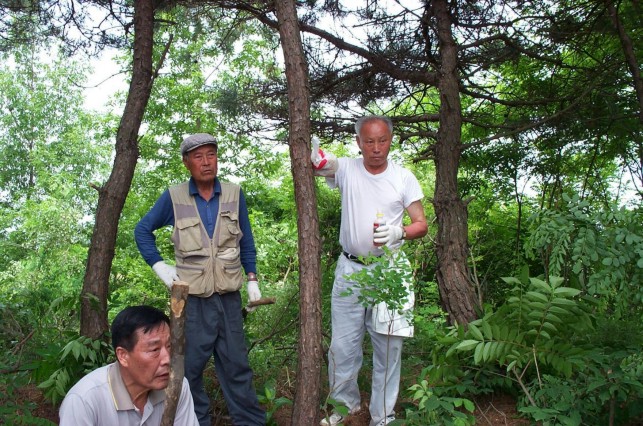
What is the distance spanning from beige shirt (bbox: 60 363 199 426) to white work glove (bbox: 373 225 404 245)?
63.9 inches

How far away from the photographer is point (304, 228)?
12.7 ft

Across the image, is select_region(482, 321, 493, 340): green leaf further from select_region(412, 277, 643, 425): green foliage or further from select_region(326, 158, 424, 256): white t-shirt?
select_region(326, 158, 424, 256): white t-shirt

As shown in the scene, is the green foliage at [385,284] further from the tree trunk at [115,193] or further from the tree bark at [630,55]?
the tree bark at [630,55]

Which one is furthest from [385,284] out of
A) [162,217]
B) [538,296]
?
[162,217]

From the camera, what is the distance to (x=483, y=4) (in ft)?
21.9

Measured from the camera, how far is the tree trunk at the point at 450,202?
205 inches

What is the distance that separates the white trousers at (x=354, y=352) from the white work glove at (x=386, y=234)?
288 mm

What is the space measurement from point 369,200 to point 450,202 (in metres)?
1.48

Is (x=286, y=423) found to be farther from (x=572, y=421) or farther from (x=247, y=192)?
(x=247, y=192)

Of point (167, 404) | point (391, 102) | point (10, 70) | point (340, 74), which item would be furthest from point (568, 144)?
point (10, 70)

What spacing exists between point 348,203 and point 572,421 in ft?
6.14

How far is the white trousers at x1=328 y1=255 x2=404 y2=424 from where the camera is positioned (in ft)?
13.9

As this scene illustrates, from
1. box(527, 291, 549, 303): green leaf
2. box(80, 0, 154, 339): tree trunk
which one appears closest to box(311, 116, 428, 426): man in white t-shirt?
box(527, 291, 549, 303): green leaf

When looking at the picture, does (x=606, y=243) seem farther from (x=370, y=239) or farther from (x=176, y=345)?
(x=176, y=345)
